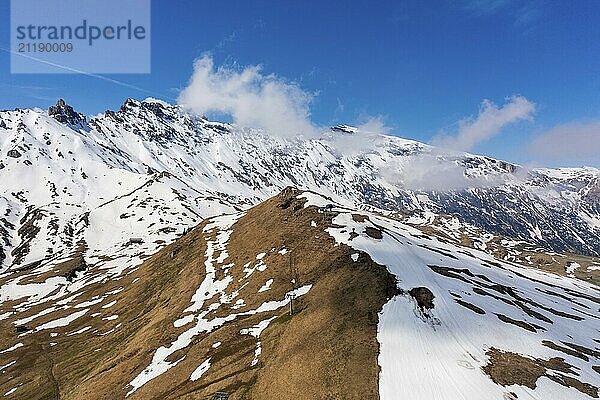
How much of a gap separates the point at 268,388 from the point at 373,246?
49.4 m

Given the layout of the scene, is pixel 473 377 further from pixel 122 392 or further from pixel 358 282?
pixel 122 392

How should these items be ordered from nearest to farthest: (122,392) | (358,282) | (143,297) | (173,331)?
1. (122,392)
2. (358,282)
3. (173,331)
4. (143,297)

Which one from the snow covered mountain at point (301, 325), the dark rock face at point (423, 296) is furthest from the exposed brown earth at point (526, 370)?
the dark rock face at point (423, 296)

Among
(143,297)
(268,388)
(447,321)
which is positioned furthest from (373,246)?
(143,297)

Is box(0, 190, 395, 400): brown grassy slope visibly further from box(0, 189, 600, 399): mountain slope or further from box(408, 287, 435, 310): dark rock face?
box(408, 287, 435, 310): dark rock face

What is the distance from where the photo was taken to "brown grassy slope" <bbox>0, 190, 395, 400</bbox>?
55812 millimetres

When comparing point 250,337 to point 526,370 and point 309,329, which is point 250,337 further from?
point 526,370

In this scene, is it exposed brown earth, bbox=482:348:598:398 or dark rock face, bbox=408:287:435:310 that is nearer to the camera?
exposed brown earth, bbox=482:348:598:398

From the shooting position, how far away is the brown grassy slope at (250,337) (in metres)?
55.8

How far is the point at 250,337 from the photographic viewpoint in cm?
7031

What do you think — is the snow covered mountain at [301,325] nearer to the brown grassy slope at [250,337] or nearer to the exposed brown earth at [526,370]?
the exposed brown earth at [526,370]

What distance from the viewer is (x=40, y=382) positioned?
84.9 m

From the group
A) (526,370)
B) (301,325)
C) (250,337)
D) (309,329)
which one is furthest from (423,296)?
(250,337)

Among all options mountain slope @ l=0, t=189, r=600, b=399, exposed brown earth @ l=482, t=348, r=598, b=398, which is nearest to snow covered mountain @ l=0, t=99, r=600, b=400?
exposed brown earth @ l=482, t=348, r=598, b=398
